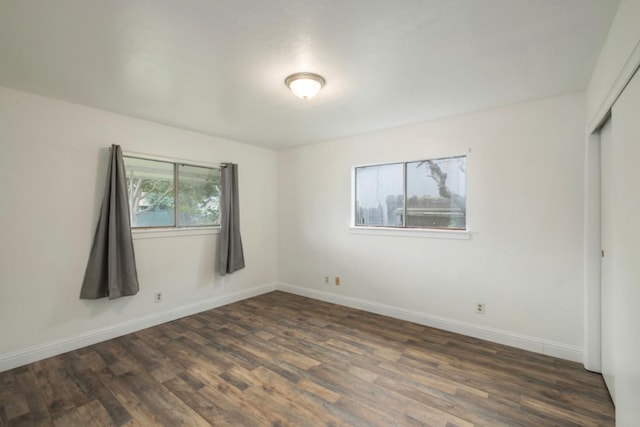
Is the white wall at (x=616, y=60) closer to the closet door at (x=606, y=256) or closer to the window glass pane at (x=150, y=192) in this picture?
the closet door at (x=606, y=256)

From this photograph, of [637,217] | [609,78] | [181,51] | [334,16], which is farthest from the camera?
[181,51]

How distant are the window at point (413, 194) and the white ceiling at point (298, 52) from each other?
729mm

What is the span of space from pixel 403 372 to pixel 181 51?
298 cm

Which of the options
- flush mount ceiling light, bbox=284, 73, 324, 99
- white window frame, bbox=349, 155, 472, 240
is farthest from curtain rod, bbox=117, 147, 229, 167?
flush mount ceiling light, bbox=284, 73, 324, 99

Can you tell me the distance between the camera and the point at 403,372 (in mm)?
2400

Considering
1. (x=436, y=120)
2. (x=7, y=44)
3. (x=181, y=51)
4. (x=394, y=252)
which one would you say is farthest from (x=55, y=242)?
(x=436, y=120)

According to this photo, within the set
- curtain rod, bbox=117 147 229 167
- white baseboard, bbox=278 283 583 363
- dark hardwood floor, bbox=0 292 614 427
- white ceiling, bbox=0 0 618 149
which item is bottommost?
dark hardwood floor, bbox=0 292 614 427

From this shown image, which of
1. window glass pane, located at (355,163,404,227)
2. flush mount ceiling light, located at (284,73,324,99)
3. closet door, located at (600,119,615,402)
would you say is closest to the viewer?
closet door, located at (600,119,615,402)

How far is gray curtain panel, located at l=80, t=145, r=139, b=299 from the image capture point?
114 inches

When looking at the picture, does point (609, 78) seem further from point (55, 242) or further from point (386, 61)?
point (55, 242)

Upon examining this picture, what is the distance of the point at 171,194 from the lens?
366 cm

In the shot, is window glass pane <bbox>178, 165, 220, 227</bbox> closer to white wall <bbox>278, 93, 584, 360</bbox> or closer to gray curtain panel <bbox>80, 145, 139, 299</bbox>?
gray curtain panel <bbox>80, 145, 139, 299</bbox>

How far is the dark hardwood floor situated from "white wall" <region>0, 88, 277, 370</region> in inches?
9.9

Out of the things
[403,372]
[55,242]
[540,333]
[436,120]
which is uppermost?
[436,120]
